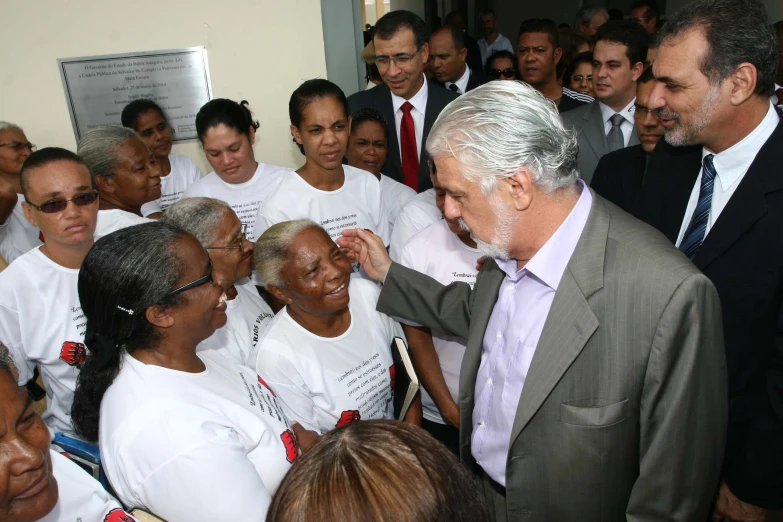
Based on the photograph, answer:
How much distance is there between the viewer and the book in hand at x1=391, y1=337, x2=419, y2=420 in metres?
2.21

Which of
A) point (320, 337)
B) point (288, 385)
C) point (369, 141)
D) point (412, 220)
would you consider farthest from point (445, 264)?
point (369, 141)

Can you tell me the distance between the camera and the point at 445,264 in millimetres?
2557

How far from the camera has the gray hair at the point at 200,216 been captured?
2625mm

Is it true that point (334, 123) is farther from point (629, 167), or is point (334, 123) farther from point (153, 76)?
point (153, 76)

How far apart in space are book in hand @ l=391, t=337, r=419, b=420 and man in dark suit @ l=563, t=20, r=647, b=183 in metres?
2.08

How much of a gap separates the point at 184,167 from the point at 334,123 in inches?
68.6

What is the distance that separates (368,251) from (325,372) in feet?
1.91

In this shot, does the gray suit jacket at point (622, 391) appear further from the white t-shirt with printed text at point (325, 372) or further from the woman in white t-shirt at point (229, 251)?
the woman in white t-shirt at point (229, 251)

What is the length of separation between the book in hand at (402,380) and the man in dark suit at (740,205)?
1.18 m

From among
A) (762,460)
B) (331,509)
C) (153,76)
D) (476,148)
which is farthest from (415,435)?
(153,76)

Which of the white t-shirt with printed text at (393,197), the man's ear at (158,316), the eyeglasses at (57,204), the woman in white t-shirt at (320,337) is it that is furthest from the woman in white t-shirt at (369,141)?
the man's ear at (158,316)

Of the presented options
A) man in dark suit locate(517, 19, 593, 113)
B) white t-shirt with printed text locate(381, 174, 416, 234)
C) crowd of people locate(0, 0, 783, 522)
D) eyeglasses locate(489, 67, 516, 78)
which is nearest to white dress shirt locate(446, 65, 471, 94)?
eyeglasses locate(489, 67, 516, 78)

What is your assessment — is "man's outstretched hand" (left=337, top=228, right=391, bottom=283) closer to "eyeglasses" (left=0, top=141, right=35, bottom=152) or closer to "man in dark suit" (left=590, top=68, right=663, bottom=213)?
"man in dark suit" (left=590, top=68, right=663, bottom=213)

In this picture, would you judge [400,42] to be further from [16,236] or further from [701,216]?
[16,236]
